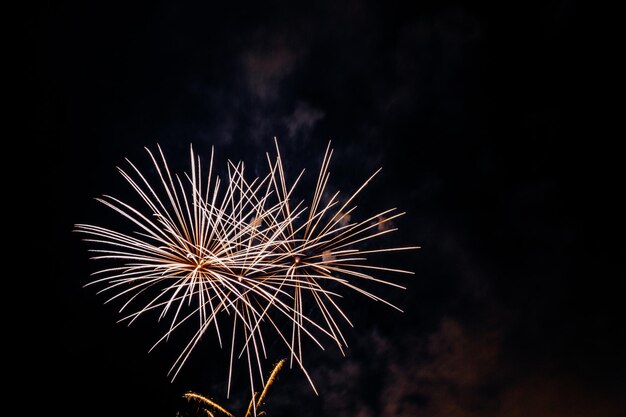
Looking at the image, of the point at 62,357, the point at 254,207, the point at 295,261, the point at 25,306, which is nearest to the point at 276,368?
the point at 295,261

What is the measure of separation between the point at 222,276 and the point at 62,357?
2446 cm

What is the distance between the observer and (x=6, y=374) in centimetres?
1998

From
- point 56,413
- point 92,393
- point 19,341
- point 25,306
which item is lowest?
point 56,413

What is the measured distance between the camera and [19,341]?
63.7 ft

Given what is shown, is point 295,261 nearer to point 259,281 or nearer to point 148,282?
point 259,281

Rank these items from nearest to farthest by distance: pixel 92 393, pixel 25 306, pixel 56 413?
1. pixel 25 306
2. pixel 56 413
3. pixel 92 393

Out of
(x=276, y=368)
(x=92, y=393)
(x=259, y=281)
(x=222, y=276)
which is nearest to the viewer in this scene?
(x=222, y=276)

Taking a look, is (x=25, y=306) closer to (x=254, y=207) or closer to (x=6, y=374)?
(x=6, y=374)

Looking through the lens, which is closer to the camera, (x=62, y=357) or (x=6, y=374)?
(x=6, y=374)

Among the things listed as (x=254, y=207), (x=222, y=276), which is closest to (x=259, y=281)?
(x=222, y=276)

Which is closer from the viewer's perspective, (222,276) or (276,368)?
(222,276)

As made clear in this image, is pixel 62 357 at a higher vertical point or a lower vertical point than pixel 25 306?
lower

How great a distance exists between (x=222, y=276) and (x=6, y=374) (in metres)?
23.7

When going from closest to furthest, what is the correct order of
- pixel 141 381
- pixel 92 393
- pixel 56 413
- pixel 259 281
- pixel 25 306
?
pixel 259 281 < pixel 25 306 < pixel 56 413 < pixel 92 393 < pixel 141 381
